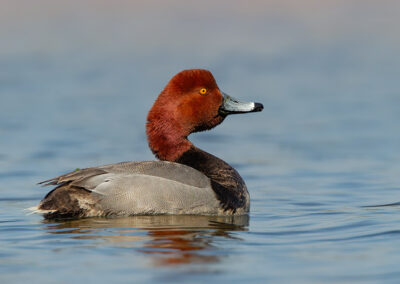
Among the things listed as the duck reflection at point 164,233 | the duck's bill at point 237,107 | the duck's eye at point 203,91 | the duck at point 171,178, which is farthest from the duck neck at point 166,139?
the duck reflection at point 164,233

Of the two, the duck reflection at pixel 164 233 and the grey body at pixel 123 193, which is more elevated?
the grey body at pixel 123 193

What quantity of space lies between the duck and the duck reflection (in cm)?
10

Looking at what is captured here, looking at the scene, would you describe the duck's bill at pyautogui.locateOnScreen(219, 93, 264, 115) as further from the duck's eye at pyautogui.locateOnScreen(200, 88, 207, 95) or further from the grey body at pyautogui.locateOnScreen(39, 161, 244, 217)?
the grey body at pyautogui.locateOnScreen(39, 161, 244, 217)

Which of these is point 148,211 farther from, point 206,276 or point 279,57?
point 279,57

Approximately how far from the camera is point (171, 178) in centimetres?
827

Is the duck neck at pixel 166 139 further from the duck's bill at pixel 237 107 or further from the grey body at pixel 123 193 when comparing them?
the grey body at pixel 123 193

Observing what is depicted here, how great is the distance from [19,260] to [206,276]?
1.47 metres

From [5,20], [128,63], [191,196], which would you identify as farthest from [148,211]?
[5,20]

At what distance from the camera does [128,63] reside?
2302 centimetres

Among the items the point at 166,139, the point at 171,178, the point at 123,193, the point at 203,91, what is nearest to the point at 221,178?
the point at 166,139

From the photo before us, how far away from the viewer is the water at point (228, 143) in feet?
21.3

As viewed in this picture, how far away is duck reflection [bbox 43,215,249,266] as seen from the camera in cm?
666

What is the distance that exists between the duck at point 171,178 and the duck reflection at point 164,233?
0.34 ft

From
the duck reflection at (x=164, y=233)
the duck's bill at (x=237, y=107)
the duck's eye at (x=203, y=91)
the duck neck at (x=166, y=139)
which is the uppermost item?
the duck's eye at (x=203, y=91)
